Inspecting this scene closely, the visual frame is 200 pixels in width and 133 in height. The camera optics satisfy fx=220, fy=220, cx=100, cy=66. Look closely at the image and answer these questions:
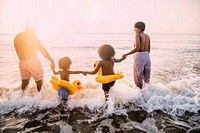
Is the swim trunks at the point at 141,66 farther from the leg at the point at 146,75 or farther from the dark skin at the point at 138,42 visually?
the dark skin at the point at 138,42

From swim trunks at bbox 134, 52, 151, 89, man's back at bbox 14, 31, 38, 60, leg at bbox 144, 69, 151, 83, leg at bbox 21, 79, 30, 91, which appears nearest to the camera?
man's back at bbox 14, 31, 38, 60

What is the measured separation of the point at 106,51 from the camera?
227 inches

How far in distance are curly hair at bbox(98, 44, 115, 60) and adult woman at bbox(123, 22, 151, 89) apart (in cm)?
75

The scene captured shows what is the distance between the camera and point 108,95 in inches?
242

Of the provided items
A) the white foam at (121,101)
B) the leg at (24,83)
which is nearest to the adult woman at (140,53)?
the white foam at (121,101)

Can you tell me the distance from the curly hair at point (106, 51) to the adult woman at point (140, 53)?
2.47 ft

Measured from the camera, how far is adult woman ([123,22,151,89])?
6211 millimetres

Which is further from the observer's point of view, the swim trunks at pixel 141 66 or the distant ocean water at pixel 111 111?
the swim trunks at pixel 141 66

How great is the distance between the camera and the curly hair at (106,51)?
572 cm

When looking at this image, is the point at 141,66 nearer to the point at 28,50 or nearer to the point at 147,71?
the point at 147,71

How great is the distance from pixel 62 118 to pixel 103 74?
5.21 feet

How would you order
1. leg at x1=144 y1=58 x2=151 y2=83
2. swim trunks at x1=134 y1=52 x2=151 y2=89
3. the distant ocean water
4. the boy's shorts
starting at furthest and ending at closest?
leg at x1=144 y1=58 x2=151 y2=83 < swim trunks at x1=134 y1=52 x2=151 y2=89 < the boy's shorts < the distant ocean water

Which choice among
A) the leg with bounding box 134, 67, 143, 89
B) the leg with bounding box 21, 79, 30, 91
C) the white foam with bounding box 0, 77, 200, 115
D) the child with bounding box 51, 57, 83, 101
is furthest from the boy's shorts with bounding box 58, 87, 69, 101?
the leg with bounding box 134, 67, 143, 89

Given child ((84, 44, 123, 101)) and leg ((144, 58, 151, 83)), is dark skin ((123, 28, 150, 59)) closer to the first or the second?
leg ((144, 58, 151, 83))
